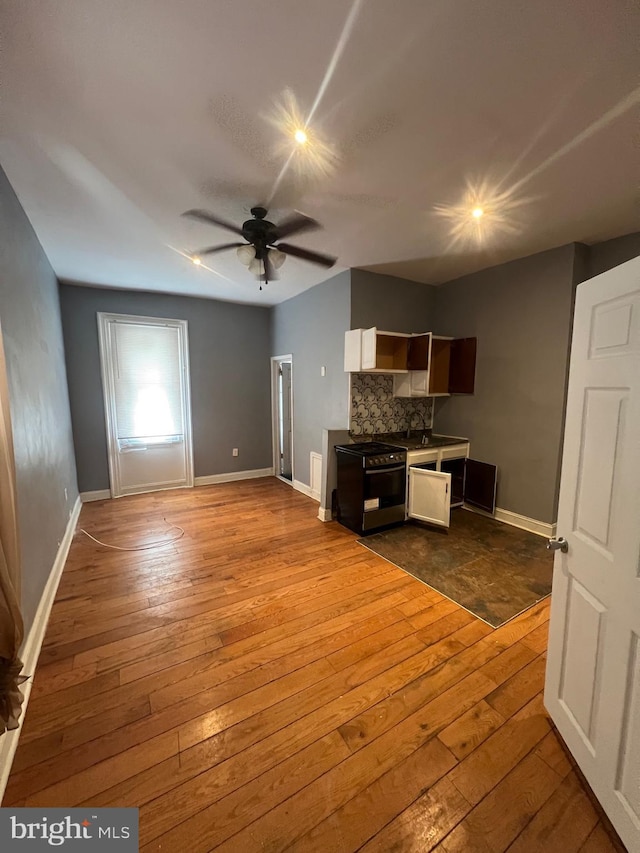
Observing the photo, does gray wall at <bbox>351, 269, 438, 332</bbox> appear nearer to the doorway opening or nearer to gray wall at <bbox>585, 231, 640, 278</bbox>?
gray wall at <bbox>585, 231, 640, 278</bbox>

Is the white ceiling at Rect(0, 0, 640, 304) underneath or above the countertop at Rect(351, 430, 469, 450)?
above

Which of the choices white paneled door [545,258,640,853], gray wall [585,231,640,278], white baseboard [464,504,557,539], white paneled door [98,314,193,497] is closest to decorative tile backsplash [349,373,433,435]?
white baseboard [464,504,557,539]

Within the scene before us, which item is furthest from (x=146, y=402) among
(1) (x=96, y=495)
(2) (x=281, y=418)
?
(2) (x=281, y=418)

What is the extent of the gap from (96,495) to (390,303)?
15.7ft

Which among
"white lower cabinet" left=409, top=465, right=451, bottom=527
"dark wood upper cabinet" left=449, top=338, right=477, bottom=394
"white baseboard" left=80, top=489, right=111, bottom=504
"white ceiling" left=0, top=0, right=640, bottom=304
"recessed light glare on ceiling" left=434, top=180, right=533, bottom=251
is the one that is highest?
"recessed light glare on ceiling" left=434, top=180, right=533, bottom=251

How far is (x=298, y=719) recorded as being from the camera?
5.09 feet

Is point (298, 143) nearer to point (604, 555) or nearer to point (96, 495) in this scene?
point (604, 555)

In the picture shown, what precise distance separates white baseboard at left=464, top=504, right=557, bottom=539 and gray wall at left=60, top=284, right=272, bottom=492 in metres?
→ 3.68

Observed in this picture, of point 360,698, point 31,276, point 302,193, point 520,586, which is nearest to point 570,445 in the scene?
point 360,698

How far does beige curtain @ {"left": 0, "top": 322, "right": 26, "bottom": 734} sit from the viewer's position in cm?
113

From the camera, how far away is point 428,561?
9.67 ft

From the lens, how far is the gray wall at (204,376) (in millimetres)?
4387

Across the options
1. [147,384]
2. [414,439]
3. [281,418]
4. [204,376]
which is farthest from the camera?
[281,418]

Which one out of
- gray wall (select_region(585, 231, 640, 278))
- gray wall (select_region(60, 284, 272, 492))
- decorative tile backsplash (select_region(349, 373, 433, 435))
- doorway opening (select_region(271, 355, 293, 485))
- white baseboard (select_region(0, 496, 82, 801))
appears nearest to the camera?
white baseboard (select_region(0, 496, 82, 801))
